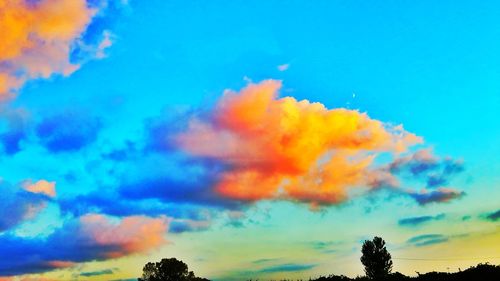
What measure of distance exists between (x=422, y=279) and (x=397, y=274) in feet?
13.3

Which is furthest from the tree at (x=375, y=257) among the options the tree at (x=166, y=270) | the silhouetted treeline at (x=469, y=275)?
the silhouetted treeline at (x=469, y=275)

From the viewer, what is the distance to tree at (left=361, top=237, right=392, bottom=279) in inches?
5192

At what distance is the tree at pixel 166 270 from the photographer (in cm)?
13638

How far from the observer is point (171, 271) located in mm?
136875

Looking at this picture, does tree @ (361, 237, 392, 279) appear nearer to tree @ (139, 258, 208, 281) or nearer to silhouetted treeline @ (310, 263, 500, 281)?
tree @ (139, 258, 208, 281)

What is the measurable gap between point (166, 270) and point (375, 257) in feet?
183

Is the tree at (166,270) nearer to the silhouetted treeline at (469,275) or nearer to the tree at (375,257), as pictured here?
the tree at (375,257)

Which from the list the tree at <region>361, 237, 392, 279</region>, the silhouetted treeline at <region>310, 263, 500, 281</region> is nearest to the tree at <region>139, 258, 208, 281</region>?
the tree at <region>361, 237, 392, 279</region>

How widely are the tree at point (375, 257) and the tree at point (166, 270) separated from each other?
1874 inches

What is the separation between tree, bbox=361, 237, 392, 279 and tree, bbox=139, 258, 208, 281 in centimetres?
4760

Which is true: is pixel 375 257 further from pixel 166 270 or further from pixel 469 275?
pixel 469 275

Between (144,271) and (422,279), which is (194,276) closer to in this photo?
(144,271)

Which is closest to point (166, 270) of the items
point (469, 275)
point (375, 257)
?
point (375, 257)

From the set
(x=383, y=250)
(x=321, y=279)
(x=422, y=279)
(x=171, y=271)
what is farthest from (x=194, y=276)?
(x=422, y=279)
